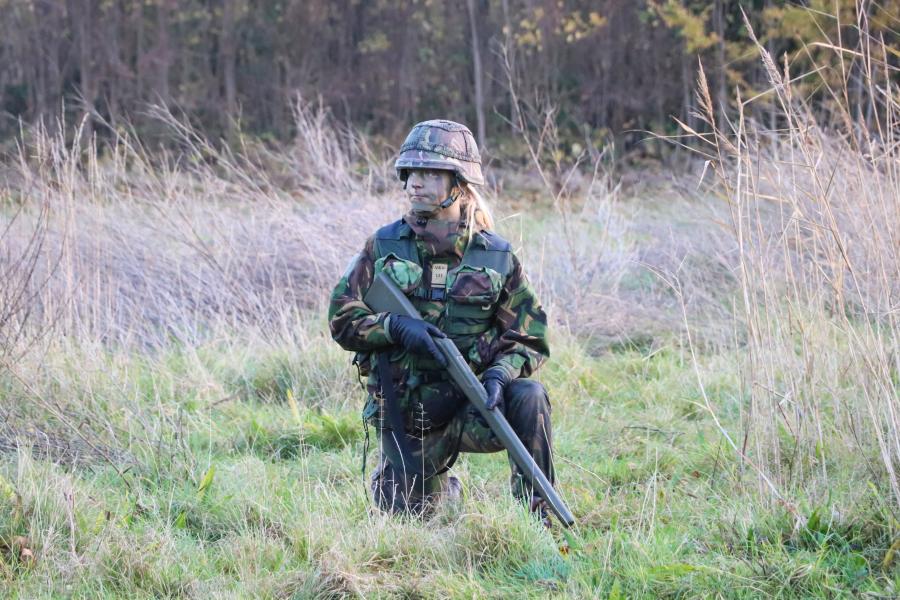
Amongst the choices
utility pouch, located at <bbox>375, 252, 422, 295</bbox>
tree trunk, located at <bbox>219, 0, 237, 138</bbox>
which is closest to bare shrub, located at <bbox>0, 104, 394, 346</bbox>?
utility pouch, located at <bbox>375, 252, 422, 295</bbox>

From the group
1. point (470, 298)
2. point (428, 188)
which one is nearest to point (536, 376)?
point (470, 298)

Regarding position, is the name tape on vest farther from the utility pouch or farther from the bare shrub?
the bare shrub

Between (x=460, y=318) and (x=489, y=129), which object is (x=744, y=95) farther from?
(x=460, y=318)

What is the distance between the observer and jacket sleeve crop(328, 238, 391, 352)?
3467mm

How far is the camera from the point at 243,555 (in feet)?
10.4

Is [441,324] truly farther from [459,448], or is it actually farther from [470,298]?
[459,448]

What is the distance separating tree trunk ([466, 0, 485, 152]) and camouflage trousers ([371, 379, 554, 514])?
12.9m

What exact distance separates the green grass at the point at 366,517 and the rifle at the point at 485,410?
0.12 meters

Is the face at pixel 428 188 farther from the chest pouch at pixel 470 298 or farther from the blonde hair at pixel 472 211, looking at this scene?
the chest pouch at pixel 470 298

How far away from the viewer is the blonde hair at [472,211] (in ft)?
11.7

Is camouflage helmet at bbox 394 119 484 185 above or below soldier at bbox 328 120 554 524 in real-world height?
above

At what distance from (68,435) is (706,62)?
1349 centimetres

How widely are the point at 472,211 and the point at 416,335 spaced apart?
1.70ft

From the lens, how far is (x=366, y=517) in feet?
11.6
